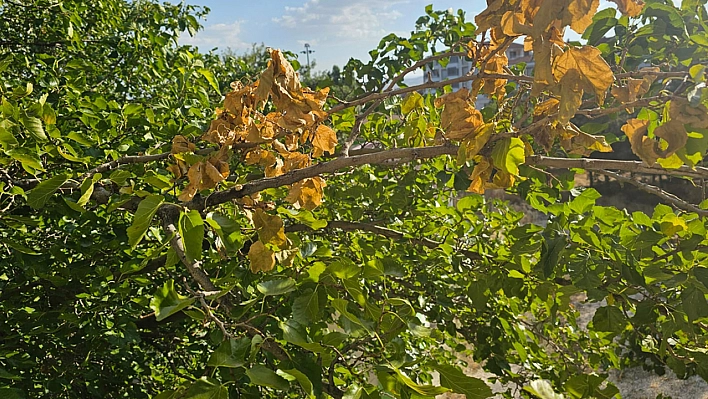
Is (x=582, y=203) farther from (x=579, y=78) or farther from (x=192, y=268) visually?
(x=192, y=268)

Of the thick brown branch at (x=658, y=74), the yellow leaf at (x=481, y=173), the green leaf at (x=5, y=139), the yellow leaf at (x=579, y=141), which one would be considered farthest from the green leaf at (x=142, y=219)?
the thick brown branch at (x=658, y=74)

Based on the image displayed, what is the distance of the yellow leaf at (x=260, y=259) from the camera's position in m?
1.02

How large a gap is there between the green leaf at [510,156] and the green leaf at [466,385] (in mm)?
333

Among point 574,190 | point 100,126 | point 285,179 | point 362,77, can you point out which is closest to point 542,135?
point 285,179

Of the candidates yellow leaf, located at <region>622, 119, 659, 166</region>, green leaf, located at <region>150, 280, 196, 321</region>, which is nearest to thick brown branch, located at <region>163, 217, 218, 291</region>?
green leaf, located at <region>150, 280, 196, 321</region>

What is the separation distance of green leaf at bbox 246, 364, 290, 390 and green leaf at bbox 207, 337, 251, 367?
0.02 metres

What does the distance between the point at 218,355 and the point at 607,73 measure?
70cm

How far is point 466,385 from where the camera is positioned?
739 mm

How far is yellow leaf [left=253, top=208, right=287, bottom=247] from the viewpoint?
106cm

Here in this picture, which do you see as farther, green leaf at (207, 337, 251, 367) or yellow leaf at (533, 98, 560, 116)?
yellow leaf at (533, 98, 560, 116)

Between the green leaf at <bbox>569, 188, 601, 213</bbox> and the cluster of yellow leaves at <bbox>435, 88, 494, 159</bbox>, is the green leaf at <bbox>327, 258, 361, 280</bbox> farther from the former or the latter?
the green leaf at <bbox>569, 188, 601, 213</bbox>

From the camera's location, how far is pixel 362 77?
7.08 feet

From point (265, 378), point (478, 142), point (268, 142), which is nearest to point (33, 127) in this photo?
point (268, 142)

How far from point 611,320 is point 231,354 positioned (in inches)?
36.2
